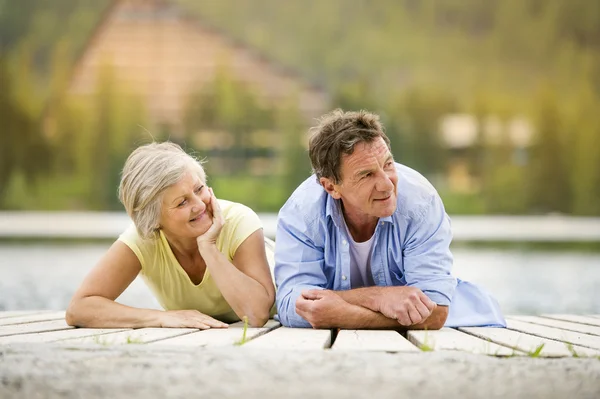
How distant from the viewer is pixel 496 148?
1450cm

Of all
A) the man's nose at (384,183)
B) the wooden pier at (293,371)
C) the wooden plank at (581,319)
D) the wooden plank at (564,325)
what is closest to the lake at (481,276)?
the wooden plank at (581,319)

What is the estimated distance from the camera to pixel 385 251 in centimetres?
276

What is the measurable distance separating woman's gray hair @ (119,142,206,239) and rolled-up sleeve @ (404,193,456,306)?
31.8 inches

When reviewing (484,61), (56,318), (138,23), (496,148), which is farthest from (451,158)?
(56,318)

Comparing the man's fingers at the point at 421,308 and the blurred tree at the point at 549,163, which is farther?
the blurred tree at the point at 549,163

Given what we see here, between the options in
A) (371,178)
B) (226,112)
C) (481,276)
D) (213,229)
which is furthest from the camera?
(226,112)

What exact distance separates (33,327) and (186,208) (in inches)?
26.5

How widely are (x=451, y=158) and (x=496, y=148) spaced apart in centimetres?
82

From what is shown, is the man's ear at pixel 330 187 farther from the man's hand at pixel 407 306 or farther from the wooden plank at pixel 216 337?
the wooden plank at pixel 216 337

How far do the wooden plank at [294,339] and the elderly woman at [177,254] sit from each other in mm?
267

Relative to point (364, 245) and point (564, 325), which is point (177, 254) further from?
point (564, 325)

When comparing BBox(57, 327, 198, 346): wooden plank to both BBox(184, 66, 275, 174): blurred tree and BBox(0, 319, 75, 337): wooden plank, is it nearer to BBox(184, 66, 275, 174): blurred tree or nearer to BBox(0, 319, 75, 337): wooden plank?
BBox(0, 319, 75, 337): wooden plank

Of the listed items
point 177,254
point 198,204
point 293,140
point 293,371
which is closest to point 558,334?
point 293,371

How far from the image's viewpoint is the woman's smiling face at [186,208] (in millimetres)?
2816
